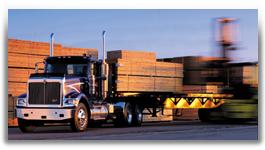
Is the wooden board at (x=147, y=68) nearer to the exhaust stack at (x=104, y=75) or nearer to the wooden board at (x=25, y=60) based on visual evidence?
the exhaust stack at (x=104, y=75)

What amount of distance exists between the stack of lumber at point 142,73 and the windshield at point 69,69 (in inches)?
33.3

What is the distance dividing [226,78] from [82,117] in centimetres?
405

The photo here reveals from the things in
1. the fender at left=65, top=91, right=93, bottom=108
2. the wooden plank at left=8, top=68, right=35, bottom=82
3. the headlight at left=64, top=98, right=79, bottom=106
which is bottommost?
the headlight at left=64, top=98, right=79, bottom=106

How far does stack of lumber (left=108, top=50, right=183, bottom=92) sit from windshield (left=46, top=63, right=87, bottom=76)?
0.84 metres

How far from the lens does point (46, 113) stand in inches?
616

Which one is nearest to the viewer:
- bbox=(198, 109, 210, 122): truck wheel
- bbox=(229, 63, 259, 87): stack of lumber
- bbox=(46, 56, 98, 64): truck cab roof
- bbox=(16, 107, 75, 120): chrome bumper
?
bbox=(16, 107, 75, 120): chrome bumper

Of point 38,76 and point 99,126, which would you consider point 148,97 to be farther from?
point 38,76

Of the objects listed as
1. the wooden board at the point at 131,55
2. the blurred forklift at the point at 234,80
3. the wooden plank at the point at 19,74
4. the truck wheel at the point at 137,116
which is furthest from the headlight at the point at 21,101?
the blurred forklift at the point at 234,80

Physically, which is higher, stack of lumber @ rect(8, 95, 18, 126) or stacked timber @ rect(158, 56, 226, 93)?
stacked timber @ rect(158, 56, 226, 93)

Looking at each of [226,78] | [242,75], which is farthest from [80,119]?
[242,75]

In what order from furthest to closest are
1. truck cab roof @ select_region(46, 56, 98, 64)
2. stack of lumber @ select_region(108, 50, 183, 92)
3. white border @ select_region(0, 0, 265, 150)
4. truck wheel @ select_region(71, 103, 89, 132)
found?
1. stack of lumber @ select_region(108, 50, 183, 92)
2. truck cab roof @ select_region(46, 56, 98, 64)
3. truck wheel @ select_region(71, 103, 89, 132)
4. white border @ select_region(0, 0, 265, 150)

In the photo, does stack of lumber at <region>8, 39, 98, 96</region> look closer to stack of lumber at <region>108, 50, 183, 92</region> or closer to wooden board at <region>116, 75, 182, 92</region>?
stack of lumber at <region>108, 50, 183, 92</region>

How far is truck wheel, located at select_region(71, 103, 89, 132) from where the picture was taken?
1584 cm

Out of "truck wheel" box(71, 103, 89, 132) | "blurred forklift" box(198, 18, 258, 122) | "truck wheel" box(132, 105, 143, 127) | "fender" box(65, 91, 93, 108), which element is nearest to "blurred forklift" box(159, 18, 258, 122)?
"blurred forklift" box(198, 18, 258, 122)
